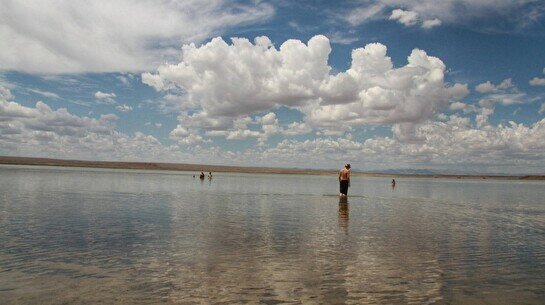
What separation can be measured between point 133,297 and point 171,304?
978mm

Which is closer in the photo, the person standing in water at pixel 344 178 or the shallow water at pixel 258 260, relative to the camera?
the shallow water at pixel 258 260

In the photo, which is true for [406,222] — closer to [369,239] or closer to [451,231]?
[451,231]

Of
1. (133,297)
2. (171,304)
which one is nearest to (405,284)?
(171,304)

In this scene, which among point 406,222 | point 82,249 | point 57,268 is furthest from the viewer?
point 406,222

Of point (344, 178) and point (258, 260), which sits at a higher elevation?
point (344, 178)

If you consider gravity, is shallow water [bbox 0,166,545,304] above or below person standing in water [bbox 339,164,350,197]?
below

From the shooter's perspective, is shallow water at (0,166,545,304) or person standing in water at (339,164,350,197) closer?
shallow water at (0,166,545,304)

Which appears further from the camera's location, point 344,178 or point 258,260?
point 344,178

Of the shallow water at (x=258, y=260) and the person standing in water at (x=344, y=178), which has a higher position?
the person standing in water at (x=344, y=178)

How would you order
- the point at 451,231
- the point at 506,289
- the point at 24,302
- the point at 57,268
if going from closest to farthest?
the point at 24,302 < the point at 506,289 < the point at 57,268 < the point at 451,231

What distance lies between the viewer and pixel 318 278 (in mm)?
10578

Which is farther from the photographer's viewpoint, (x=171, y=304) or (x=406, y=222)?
(x=406, y=222)

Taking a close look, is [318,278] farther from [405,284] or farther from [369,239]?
[369,239]

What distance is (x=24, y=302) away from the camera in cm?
823
